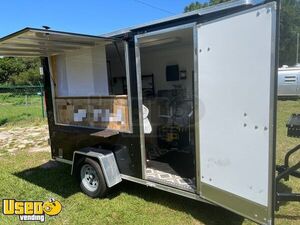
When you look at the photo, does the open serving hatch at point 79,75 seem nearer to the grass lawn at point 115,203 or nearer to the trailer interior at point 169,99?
the grass lawn at point 115,203

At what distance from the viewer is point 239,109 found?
8.05 feet

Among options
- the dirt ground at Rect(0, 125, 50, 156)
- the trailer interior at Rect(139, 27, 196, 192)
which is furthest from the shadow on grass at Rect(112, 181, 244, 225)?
the dirt ground at Rect(0, 125, 50, 156)

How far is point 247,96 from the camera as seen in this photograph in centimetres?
238

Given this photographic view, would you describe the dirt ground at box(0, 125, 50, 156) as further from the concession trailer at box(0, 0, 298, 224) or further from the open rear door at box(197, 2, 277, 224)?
the open rear door at box(197, 2, 277, 224)

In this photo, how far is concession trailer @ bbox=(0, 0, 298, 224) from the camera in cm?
232

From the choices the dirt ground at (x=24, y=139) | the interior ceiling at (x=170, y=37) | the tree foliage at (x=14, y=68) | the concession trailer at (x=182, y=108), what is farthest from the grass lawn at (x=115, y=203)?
the tree foliage at (x=14, y=68)

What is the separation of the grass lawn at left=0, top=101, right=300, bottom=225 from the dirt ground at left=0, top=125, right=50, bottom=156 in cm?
178

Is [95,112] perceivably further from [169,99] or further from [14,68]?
[14,68]

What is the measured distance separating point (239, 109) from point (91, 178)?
8.29ft

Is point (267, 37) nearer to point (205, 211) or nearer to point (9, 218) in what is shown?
point (205, 211)

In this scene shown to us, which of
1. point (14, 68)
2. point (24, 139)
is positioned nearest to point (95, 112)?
point (24, 139)

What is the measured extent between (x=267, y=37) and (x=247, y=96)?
509 millimetres

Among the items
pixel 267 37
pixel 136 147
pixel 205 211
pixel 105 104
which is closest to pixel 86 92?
pixel 105 104

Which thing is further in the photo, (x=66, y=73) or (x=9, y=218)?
(x=66, y=73)
